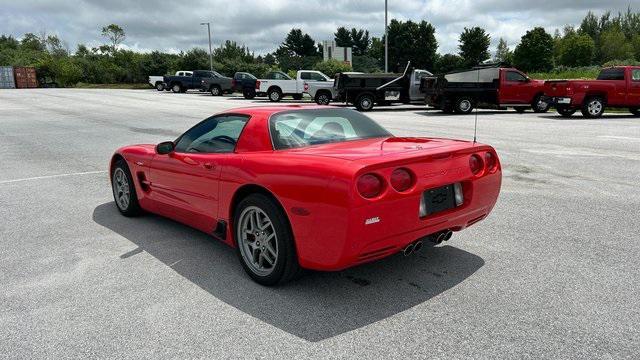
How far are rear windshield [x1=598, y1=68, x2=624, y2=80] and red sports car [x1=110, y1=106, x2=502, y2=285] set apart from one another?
55.1 feet

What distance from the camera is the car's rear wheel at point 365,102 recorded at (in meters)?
22.8

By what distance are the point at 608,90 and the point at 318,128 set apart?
17109 mm

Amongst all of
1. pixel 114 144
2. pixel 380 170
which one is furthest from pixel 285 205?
pixel 114 144

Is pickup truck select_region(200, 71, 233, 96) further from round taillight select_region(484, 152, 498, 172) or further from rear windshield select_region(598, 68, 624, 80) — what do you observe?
round taillight select_region(484, 152, 498, 172)

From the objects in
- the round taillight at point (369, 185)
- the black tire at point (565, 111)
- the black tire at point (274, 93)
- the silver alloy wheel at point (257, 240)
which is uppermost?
the black tire at point (274, 93)

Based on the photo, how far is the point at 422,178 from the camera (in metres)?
3.22

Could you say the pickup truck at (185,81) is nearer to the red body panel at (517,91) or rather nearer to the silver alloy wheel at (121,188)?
the red body panel at (517,91)

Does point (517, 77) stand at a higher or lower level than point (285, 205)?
higher

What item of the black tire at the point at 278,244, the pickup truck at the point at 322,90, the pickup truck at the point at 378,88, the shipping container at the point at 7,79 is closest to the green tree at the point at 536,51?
the pickup truck at the point at 322,90

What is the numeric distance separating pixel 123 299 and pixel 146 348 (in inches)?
29.8

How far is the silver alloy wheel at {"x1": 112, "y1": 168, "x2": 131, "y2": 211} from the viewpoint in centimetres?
543

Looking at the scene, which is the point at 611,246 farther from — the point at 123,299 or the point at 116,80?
the point at 116,80

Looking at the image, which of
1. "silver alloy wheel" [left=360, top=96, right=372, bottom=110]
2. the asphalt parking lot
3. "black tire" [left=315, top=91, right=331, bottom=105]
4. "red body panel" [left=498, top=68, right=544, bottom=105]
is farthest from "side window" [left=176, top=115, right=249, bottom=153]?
"black tire" [left=315, top=91, right=331, bottom=105]

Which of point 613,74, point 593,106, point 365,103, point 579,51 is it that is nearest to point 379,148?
point 593,106
